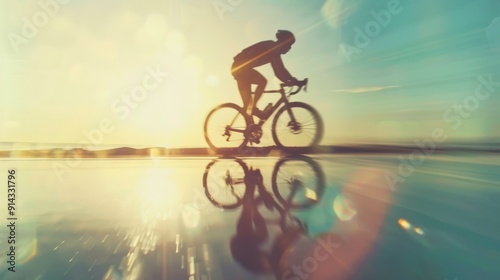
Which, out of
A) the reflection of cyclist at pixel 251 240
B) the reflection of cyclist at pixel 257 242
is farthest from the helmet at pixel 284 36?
the reflection of cyclist at pixel 257 242

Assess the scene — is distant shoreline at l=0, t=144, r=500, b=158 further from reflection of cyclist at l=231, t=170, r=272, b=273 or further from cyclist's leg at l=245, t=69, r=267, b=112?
reflection of cyclist at l=231, t=170, r=272, b=273

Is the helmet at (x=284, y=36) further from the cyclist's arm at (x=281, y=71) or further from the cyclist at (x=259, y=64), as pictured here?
the cyclist's arm at (x=281, y=71)

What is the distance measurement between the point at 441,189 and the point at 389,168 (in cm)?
196

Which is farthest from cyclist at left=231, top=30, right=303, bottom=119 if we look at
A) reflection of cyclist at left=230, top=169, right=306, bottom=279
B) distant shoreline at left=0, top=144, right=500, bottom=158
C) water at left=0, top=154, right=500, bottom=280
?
reflection of cyclist at left=230, top=169, right=306, bottom=279

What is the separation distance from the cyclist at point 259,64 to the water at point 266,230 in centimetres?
371

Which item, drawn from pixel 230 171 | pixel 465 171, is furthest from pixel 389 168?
pixel 230 171

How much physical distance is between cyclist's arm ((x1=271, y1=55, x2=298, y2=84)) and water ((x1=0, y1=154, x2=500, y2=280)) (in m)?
3.71

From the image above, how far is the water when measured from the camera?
2.41 meters

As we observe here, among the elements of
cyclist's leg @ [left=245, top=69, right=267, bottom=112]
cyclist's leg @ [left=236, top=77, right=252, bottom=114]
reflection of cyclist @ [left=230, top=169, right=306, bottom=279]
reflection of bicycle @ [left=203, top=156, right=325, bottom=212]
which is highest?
cyclist's leg @ [left=245, top=69, right=267, bottom=112]

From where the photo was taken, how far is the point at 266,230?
126 inches

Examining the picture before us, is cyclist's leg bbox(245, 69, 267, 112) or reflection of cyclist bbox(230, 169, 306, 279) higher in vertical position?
cyclist's leg bbox(245, 69, 267, 112)

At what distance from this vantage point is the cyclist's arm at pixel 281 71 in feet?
29.0

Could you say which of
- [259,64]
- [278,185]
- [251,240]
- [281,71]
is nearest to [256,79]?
[259,64]

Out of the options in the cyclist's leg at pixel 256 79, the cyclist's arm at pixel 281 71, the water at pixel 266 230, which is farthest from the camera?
the cyclist's leg at pixel 256 79
